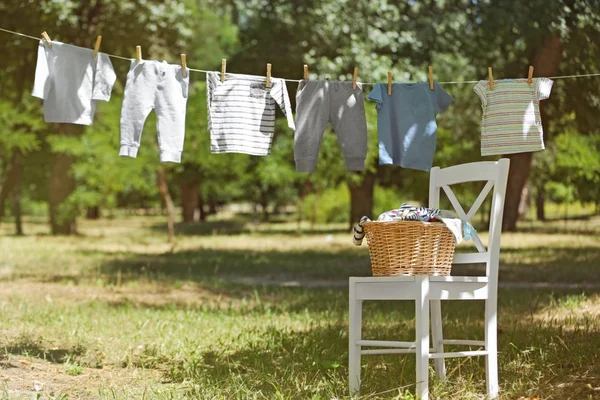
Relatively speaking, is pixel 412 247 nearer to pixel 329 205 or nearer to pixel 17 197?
pixel 17 197

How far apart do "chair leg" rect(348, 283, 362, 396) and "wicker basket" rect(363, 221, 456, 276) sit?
11.3 inches

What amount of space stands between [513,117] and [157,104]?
3003 millimetres

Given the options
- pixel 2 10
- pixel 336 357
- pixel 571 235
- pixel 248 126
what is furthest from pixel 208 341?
pixel 571 235

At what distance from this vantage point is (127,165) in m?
21.0

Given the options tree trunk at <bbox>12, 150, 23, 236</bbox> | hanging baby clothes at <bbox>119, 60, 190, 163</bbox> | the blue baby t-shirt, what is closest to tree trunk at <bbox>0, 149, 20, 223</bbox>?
tree trunk at <bbox>12, 150, 23, 236</bbox>

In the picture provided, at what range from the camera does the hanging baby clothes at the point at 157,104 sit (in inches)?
269

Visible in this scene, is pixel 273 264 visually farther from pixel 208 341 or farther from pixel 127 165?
pixel 208 341

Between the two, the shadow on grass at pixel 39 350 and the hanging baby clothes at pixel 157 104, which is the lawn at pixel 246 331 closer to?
the shadow on grass at pixel 39 350

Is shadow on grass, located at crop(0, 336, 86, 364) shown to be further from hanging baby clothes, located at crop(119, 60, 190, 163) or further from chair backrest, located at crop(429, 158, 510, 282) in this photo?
chair backrest, located at crop(429, 158, 510, 282)

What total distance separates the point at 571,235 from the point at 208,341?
19.1 metres

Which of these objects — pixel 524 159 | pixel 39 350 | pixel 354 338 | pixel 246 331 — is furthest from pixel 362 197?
pixel 354 338

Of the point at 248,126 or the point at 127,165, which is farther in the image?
the point at 127,165

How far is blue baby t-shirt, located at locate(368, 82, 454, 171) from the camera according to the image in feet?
23.0

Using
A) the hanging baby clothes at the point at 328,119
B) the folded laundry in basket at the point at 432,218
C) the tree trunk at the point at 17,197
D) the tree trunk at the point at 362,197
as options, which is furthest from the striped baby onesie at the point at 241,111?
the tree trunk at the point at 362,197
